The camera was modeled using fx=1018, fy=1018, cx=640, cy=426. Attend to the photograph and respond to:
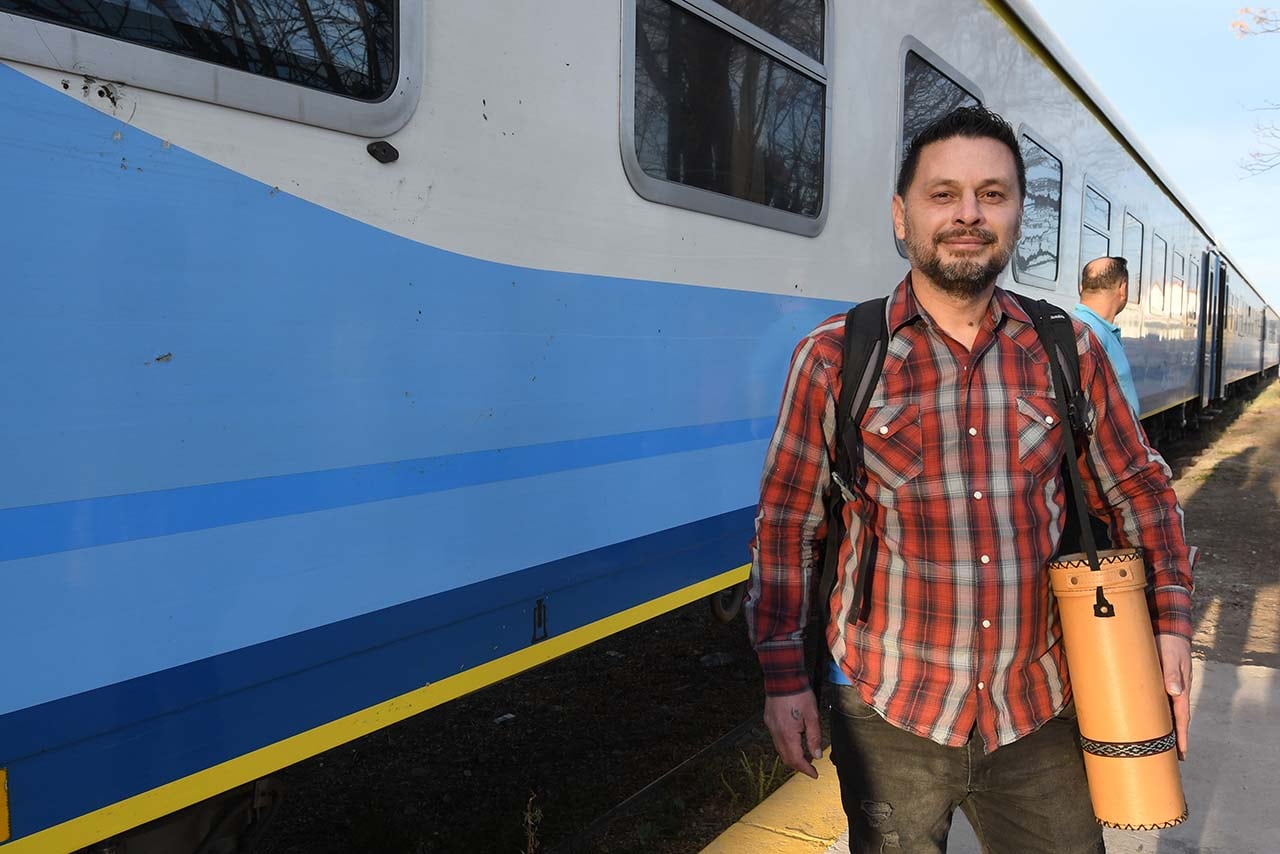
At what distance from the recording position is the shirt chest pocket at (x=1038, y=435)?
1.70 metres

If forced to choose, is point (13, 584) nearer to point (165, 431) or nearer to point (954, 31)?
point (165, 431)

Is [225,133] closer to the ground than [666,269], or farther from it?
farther from it

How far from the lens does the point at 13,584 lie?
144 cm

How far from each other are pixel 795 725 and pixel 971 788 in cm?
32

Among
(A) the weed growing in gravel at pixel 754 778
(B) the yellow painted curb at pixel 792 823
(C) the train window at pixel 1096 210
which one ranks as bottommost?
(A) the weed growing in gravel at pixel 754 778

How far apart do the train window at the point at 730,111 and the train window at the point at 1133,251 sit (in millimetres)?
5332

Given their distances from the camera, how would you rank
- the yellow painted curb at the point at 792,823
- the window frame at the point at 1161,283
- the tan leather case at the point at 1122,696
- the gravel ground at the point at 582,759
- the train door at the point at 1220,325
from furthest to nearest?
the train door at the point at 1220,325 < the window frame at the point at 1161,283 < the gravel ground at the point at 582,759 < the yellow painted curb at the point at 792,823 < the tan leather case at the point at 1122,696

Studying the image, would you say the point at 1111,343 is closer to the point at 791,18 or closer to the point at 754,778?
the point at 791,18

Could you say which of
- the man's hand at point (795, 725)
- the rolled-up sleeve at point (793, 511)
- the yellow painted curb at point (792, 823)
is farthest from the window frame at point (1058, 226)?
the man's hand at point (795, 725)

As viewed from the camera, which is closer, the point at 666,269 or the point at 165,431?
the point at 165,431

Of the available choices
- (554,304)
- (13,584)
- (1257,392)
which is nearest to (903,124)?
(554,304)

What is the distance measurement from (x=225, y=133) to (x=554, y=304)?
85 centimetres

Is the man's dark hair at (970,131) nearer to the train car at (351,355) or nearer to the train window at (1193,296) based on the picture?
the train car at (351,355)

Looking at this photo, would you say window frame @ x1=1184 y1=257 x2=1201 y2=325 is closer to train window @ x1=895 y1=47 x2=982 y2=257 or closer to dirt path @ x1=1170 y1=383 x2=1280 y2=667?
dirt path @ x1=1170 y1=383 x2=1280 y2=667
